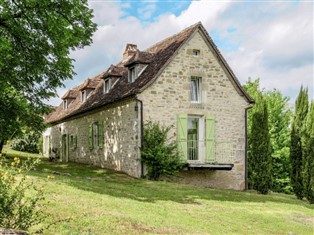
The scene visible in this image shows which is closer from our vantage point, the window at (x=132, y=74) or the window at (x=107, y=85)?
the window at (x=132, y=74)

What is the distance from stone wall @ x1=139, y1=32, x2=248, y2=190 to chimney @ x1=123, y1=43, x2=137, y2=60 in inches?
306

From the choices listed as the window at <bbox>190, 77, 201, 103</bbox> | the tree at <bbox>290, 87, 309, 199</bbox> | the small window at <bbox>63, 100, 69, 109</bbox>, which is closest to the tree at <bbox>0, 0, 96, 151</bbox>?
the window at <bbox>190, 77, 201, 103</bbox>

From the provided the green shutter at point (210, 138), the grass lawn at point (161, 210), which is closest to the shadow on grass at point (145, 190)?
the grass lawn at point (161, 210)

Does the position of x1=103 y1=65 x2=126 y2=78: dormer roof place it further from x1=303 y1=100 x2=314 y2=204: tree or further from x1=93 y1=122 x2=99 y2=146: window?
x1=303 y1=100 x2=314 y2=204: tree

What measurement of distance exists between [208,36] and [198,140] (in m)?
5.39

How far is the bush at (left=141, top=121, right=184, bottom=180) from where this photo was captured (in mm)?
20625

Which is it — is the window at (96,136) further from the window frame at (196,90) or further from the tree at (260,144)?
the tree at (260,144)

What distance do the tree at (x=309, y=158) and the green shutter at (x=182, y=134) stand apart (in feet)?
19.0

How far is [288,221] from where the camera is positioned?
14766mm

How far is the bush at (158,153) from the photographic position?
812 inches

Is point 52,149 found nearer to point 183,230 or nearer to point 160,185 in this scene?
point 160,185

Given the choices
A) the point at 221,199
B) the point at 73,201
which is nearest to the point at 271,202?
the point at 221,199

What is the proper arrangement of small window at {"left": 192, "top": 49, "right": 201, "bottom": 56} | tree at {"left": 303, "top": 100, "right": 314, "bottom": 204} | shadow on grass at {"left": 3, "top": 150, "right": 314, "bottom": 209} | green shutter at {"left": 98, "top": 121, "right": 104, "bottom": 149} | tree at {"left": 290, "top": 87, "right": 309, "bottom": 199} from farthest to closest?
green shutter at {"left": 98, "top": 121, "right": 104, "bottom": 149} < small window at {"left": 192, "top": 49, "right": 201, "bottom": 56} < tree at {"left": 290, "top": 87, "right": 309, "bottom": 199} < tree at {"left": 303, "top": 100, "right": 314, "bottom": 204} < shadow on grass at {"left": 3, "top": 150, "right": 314, "bottom": 209}

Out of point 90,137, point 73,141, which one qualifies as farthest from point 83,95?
point 90,137
